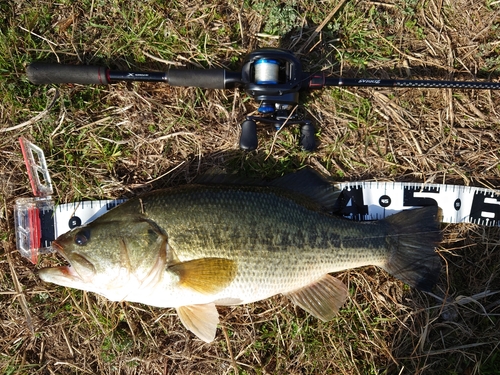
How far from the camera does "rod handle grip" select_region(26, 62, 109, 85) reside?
292 centimetres

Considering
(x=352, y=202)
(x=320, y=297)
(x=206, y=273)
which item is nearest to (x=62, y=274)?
(x=206, y=273)

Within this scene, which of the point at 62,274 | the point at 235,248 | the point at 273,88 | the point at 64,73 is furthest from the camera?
the point at 64,73

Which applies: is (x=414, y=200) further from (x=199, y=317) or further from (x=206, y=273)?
(x=199, y=317)

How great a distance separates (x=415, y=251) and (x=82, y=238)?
2529 mm

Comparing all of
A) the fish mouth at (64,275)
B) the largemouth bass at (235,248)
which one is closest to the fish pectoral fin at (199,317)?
the largemouth bass at (235,248)

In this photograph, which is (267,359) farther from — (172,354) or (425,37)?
(425,37)

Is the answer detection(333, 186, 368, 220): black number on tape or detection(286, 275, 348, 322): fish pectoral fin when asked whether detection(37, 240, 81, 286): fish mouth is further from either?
detection(333, 186, 368, 220): black number on tape

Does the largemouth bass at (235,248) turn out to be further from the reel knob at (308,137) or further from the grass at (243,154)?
the grass at (243,154)

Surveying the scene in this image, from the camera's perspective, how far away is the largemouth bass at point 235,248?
258 centimetres

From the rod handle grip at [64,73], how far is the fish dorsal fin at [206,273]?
1.60m

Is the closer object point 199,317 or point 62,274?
point 62,274

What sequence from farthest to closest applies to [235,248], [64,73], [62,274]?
[64,73], [235,248], [62,274]

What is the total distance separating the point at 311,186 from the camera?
3092 millimetres

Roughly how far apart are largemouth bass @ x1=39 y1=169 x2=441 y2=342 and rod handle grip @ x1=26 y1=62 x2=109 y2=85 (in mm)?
1039
